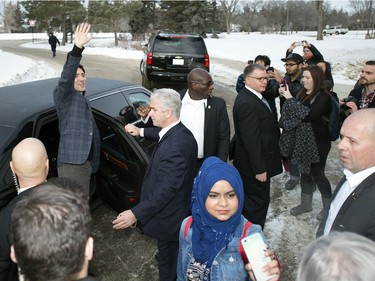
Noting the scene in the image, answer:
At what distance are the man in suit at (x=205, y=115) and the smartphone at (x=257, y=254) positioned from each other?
7.04 ft

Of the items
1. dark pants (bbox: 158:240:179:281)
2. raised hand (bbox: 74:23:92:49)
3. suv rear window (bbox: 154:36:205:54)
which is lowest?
dark pants (bbox: 158:240:179:281)

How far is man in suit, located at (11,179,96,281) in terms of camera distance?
1.15 meters

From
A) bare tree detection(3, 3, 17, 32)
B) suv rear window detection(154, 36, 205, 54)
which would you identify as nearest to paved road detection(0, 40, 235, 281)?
suv rear window detection(154, 36, 205, 54)

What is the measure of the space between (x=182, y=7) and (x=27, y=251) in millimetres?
41677

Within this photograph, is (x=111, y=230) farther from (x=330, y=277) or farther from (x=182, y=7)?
(x=182, y=7)

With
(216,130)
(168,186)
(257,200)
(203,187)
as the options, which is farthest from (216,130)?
(203,187)

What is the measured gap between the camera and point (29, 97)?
347cm

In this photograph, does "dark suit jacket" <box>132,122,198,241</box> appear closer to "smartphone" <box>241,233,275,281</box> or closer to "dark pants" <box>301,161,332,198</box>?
"smartphone" <box>241,233,275,281</box>

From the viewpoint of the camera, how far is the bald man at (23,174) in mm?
1855

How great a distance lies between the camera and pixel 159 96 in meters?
2.71

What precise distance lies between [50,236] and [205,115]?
2.65 meters

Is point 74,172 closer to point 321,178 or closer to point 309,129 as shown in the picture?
point 309,129

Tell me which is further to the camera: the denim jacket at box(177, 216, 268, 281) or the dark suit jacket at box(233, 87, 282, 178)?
the dark suit jacket at box(233, 87, 282, 178)

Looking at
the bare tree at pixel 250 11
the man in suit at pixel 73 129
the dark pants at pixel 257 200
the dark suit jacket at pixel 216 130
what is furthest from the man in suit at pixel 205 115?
the bare tree at pixel 250 11
